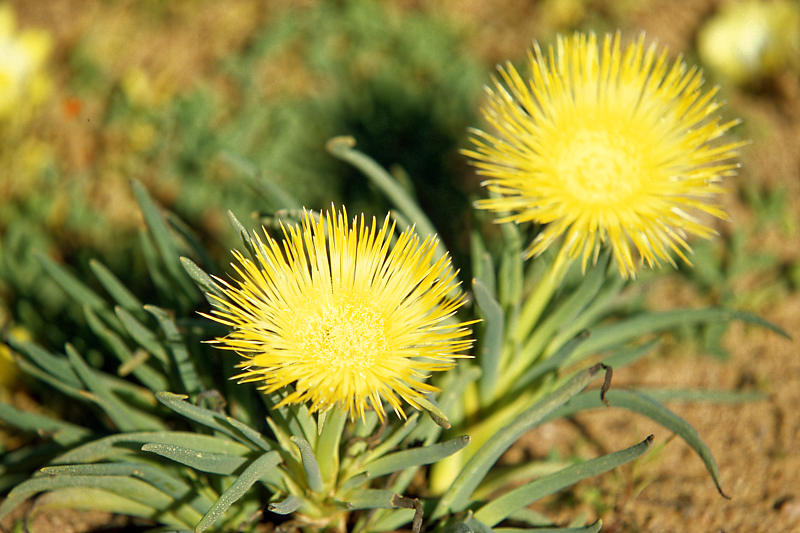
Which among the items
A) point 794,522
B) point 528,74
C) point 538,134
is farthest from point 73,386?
point 528,74

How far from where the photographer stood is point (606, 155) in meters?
1.39

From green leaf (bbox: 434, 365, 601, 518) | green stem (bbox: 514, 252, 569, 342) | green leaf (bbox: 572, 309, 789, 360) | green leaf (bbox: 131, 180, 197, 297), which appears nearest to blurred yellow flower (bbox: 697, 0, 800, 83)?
green leaf (bbox: 572, 309, 789, 360)

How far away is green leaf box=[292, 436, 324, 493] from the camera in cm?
111

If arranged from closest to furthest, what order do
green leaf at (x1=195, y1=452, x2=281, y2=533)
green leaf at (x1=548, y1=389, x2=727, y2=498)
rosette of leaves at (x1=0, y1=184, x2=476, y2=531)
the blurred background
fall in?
1. green leaf at (x1=195, y1=452, x2=281, y2=533)
2. rosette of leaves at (x1=0, y1=184, x2=476, y2=531)
3. green leaf at (x1=548, y1=389, x2=727, y2=498)
4. the blurred background

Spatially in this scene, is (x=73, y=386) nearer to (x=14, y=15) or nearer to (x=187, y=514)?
(x=187, y=514)

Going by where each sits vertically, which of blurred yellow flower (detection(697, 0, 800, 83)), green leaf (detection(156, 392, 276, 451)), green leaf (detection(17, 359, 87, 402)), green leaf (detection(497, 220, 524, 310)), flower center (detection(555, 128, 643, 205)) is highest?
blurred yellow flower (detection(697, 0, 800, 83))

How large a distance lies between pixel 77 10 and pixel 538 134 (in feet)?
7.33

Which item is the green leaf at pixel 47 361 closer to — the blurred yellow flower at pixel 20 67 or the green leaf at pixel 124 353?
the green leaf at pixel 124 353

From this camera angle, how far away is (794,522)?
59.7 inches

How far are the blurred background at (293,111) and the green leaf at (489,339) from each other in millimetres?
653

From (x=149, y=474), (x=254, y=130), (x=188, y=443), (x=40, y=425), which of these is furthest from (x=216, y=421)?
(x=254, y=130)

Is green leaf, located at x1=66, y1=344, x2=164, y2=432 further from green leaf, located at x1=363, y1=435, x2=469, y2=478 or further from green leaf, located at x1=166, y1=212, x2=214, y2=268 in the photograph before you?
green leaf, located at x1=363, y1=435, x2=469, y2=478

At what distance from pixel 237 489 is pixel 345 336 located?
30 centimetres

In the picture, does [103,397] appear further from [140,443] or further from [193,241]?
[193,241]
